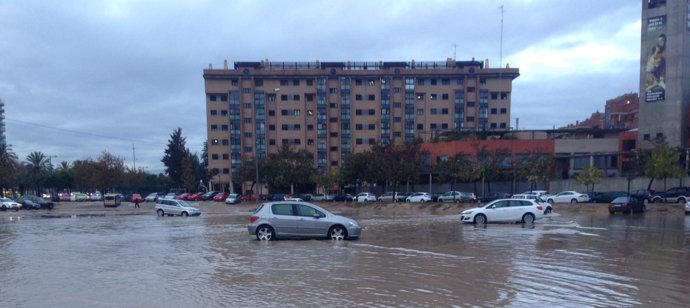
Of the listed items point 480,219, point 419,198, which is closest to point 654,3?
point 419,198

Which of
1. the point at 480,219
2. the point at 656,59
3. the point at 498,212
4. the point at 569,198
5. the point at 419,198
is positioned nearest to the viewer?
the point at 498,212

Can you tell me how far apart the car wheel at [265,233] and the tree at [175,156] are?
106193 millimetres

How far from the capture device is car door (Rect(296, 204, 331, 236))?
57.5 feet

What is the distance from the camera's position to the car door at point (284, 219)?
17.6m

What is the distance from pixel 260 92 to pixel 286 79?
5584mm

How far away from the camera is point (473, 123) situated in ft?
324

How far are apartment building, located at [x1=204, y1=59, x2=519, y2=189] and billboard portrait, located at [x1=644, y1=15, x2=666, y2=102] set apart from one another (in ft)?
104

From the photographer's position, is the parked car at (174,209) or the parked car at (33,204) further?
the parked car at (33,204)

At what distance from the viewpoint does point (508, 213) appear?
26.4 meters

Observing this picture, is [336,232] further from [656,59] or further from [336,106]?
[336,106]

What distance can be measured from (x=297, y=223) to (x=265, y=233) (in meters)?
1.22

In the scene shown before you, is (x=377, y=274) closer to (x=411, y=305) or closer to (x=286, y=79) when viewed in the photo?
(x=411, y=305)

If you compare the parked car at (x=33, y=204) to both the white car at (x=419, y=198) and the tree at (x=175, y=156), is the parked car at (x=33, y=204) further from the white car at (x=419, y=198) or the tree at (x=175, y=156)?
the tree at (x=175, y=156)

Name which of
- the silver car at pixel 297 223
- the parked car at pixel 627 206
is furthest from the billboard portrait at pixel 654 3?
the silver car at pixel 297 223
